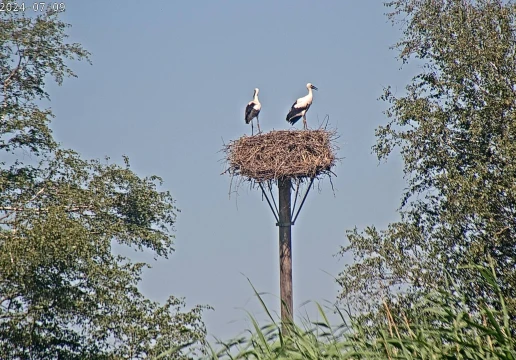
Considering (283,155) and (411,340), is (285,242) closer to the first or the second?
(283,155)

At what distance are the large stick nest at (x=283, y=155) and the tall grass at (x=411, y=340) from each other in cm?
990

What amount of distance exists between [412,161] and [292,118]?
10.2ft

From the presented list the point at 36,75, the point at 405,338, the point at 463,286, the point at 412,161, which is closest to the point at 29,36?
the point at 36,75

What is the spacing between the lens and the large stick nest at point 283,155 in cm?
1606

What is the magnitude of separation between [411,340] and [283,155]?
420 inches

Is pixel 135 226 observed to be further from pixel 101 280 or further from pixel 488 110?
pixel 488 110

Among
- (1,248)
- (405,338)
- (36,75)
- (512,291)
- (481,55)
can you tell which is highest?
(36,75)

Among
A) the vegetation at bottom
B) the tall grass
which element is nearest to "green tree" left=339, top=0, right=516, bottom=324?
the vegetation at bottom

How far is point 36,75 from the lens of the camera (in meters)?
19.6

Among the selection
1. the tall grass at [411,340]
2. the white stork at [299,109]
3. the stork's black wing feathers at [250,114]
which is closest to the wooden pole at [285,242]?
the white stork at [299,109]

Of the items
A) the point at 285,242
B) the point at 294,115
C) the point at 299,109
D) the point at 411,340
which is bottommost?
the point at 411,340

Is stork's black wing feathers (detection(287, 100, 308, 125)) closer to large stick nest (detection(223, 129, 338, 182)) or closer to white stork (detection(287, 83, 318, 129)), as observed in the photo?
white stork (detection(287, 83, 318, 129))

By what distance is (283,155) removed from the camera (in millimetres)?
16078

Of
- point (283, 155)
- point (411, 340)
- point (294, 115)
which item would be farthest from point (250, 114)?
point (411, 340)
